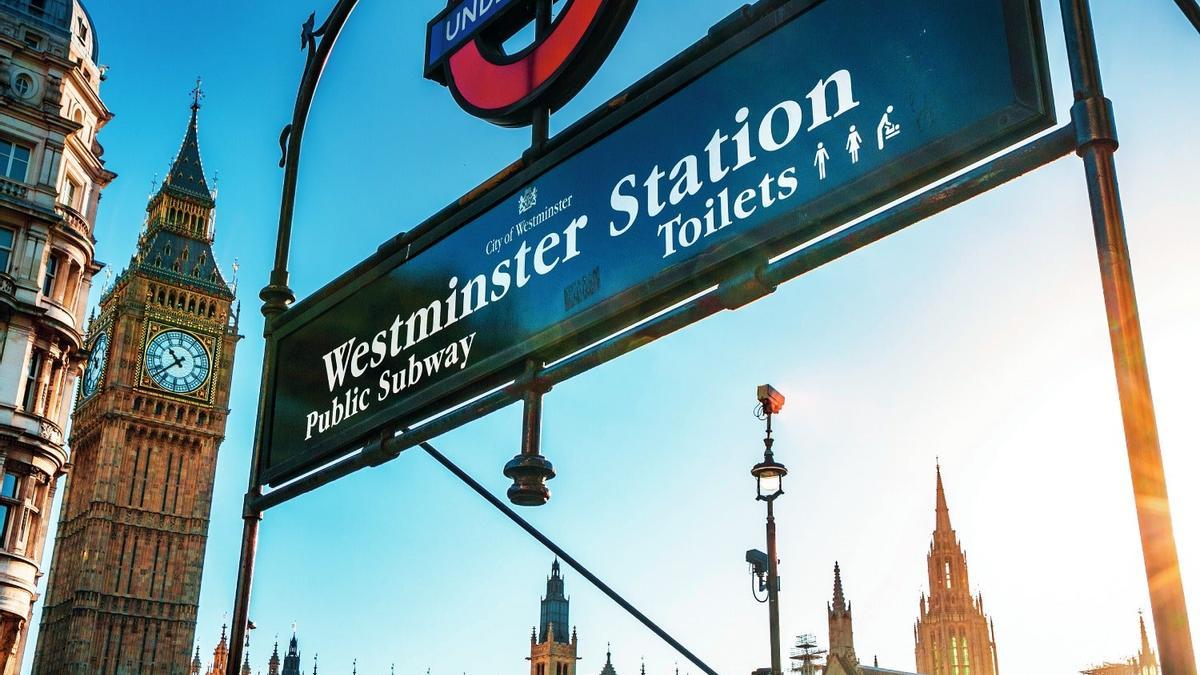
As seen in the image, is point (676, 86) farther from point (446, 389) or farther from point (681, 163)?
point (446, 389)

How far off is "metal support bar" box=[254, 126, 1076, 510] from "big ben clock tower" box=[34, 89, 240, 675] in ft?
259

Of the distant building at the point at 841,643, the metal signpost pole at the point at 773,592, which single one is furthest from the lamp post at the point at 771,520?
the distant building at the point at 841,643

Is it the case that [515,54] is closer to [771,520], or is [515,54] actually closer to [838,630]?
[771,520]

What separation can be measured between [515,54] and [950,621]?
113506 mm

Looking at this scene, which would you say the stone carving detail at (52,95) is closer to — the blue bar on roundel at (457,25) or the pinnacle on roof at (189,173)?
the blue bar on roundel at (457,25)

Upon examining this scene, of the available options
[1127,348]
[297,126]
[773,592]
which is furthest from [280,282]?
[773,592]

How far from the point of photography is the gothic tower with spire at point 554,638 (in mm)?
118438

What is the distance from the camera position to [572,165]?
400 centimetres

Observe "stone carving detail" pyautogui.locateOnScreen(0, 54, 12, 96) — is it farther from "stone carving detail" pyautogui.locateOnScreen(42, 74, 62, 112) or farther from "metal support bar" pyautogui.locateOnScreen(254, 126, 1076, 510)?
"metal support bar" pyautogui.locateOnScreen(254, 126, 1076, 510)

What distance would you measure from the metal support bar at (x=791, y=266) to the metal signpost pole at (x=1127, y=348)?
78mm

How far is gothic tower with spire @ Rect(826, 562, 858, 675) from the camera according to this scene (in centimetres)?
6944

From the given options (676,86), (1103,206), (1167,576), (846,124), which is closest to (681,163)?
(676,86)

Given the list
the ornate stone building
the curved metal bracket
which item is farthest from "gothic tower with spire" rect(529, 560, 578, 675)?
the curved metal bracket

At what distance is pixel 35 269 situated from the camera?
28312mm
